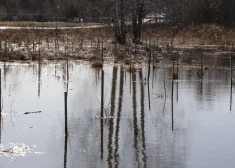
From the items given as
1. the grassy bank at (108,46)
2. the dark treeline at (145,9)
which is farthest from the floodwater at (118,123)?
the dark treeline at (145,9)

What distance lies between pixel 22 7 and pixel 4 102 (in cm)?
7766

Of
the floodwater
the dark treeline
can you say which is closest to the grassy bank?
the dark treeline

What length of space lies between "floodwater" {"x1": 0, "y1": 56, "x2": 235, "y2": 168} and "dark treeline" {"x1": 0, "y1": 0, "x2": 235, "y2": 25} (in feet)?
40.4

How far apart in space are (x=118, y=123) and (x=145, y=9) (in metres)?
21.5

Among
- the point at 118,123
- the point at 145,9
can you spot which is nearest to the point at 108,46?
the point at 145,9

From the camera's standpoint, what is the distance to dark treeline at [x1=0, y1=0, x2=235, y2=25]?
100 feet

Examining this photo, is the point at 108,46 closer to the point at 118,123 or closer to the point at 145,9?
the point at 145,9

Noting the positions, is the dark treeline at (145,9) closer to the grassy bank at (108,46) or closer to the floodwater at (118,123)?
the grassy bank at (108,46)

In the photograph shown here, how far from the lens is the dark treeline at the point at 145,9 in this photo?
30.6 m

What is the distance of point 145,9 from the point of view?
32344 mm

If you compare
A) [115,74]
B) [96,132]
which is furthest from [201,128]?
[115,74]

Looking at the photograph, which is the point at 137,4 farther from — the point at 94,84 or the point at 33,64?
the point at 94,84

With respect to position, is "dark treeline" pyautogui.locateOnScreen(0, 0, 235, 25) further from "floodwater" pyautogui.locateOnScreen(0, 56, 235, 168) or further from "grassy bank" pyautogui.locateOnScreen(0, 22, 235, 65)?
"floodwater" pyautogui.locateOnScreen(0, 56, 235, 168)

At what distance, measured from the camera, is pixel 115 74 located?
65.6 ft
